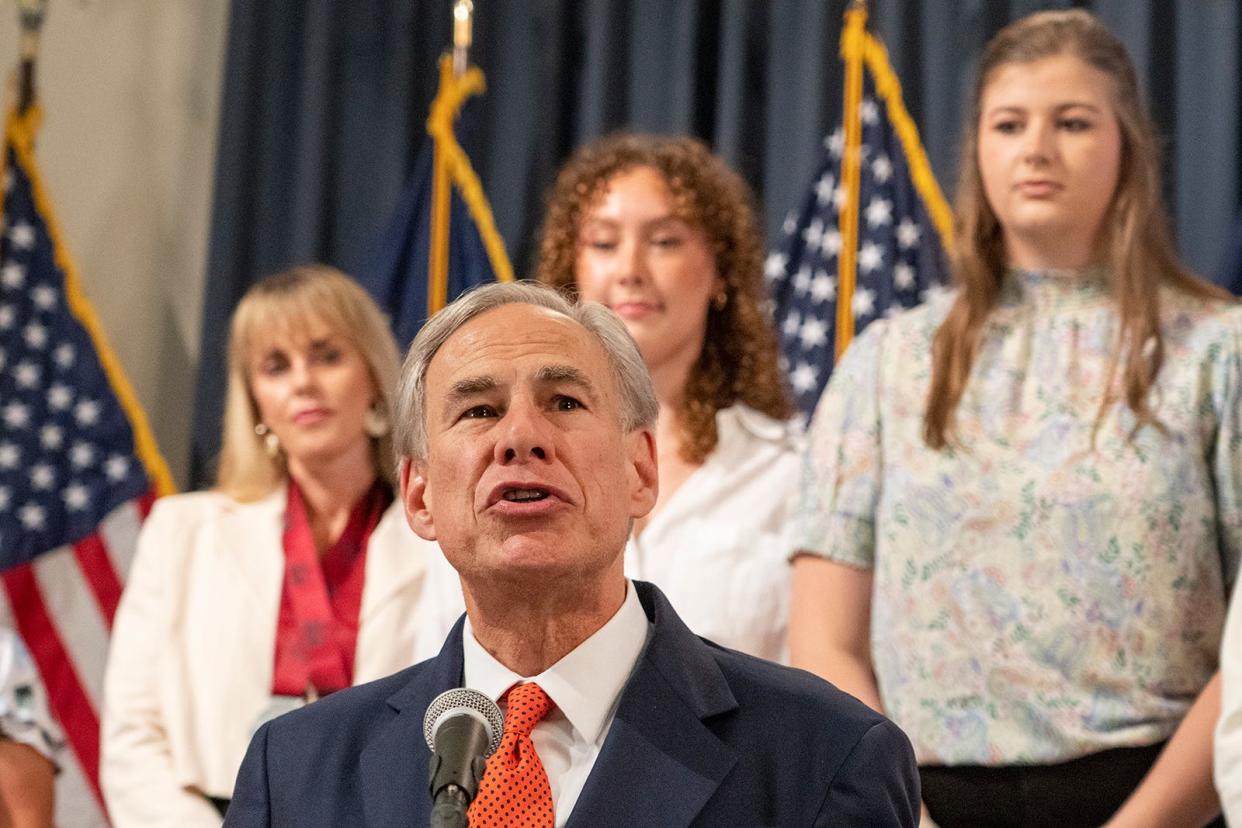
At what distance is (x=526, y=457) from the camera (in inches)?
68.9

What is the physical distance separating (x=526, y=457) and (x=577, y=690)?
0.81ft

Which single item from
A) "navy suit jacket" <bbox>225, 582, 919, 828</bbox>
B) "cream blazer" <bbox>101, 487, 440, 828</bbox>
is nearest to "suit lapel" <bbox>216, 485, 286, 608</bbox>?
"cream blazer" <bbox>101, 487, 440, 828</bbox>

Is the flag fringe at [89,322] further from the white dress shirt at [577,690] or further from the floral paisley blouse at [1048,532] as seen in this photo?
the white dress shirt at [577,690]

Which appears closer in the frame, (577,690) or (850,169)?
(577,690)

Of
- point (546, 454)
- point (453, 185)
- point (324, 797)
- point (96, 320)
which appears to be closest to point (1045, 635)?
point (546, 454)

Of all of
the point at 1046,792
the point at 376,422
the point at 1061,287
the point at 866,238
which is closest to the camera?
the point at 1046,792

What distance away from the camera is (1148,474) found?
244 cm

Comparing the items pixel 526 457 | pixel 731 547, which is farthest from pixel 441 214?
pixel 526 457

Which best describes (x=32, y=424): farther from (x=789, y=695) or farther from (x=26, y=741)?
(x=789, y=695)

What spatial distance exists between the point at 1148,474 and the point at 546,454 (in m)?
1.08

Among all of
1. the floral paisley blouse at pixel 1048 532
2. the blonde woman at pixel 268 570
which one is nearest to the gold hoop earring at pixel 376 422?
the blonde woman at pixel 268 570

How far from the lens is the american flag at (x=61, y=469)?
419 cm

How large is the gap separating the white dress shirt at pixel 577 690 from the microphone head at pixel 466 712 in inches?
10.3

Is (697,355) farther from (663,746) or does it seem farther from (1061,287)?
(663,746)
